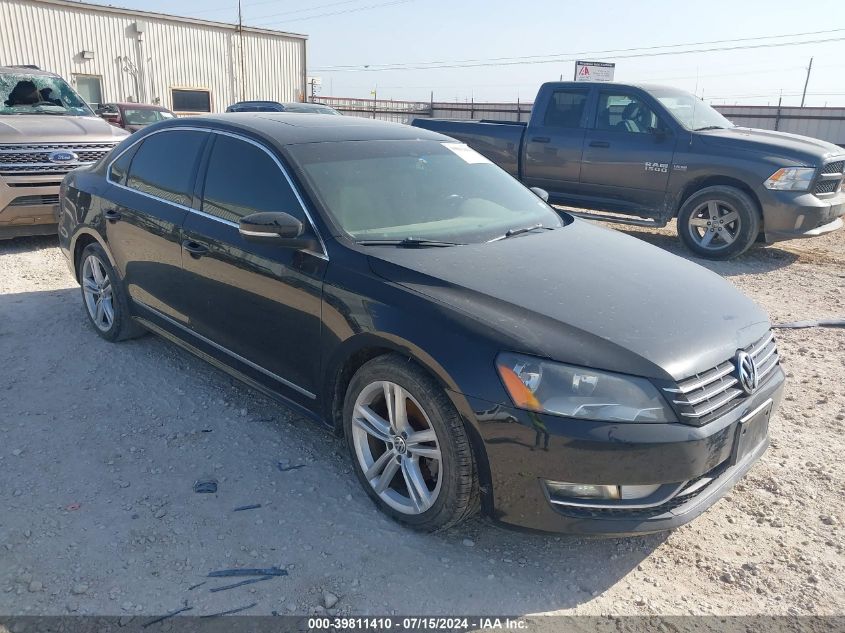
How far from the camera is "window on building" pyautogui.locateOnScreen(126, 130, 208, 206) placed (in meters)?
4.18

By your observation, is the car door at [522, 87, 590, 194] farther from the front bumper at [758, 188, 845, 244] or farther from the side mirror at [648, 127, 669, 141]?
the front bumper at [758, 188, 845, 244]

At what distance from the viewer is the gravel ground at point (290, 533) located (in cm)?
266

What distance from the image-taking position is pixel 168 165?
14.5 ft

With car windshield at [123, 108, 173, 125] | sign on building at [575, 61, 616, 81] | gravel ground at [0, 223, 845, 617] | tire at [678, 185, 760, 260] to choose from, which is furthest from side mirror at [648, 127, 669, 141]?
sign on building at [575, 61, 616, 81]

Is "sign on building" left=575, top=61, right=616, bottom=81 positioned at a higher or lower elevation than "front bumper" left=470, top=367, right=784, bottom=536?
higher

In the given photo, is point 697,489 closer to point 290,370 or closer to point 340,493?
point 340,493

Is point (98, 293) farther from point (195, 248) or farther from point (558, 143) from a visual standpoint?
point (558, 143)

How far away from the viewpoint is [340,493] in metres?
3.34

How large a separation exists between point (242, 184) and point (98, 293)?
6.83 ft

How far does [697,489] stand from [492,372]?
0.95 metres

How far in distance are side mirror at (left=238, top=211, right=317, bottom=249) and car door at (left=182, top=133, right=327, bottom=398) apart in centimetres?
5

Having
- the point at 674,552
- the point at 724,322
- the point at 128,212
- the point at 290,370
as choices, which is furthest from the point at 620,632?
the point at 128,212

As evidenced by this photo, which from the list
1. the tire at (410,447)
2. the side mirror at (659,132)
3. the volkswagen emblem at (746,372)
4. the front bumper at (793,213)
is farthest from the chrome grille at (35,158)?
the front bumper at (793,213)

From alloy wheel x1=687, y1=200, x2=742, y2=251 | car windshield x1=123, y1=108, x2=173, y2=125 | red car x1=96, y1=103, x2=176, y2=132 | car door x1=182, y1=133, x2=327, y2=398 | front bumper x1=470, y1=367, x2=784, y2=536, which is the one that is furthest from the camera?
car windshield x1=123, y1=108, x2=173, y2=125
